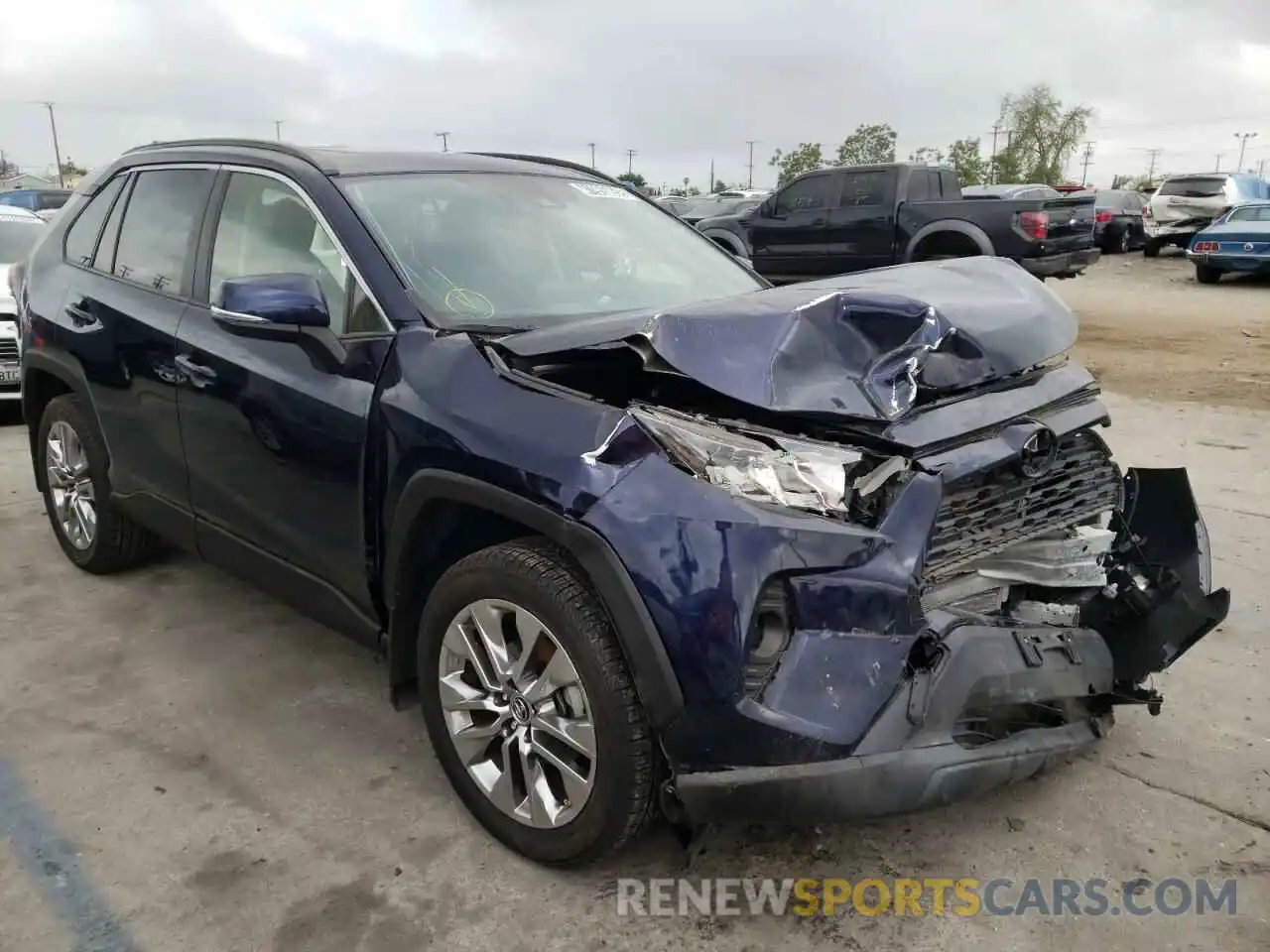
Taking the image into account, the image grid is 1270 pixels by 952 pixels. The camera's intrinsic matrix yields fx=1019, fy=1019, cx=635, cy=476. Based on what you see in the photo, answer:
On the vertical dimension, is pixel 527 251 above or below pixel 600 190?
below

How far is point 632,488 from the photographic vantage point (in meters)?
2.20

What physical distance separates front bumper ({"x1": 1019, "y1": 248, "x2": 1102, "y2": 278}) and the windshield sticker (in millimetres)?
9947

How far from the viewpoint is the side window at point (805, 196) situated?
48.0 feet

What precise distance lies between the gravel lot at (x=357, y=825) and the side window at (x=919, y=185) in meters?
11.0

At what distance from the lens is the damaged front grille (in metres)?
Result: 2.43

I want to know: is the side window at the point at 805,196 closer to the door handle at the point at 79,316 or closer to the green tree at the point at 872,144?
the door handle at the point at 79,316

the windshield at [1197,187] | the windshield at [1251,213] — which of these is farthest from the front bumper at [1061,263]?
the windshield at [1197,187]

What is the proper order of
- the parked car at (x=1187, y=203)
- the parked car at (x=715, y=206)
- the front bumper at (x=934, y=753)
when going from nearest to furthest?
the front bumper at (x=934, y=753) < the parked car at (x=715, y=206) < the parked car at (x=1187, y=203)

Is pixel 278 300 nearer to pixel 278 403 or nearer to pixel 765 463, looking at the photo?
pixel 278 403

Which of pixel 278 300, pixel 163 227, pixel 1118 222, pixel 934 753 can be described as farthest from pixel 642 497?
pixel 1118 222

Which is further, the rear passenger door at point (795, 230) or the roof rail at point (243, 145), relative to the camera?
the rear passenger door at point (795, 230)

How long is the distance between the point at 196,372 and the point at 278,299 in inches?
30.2

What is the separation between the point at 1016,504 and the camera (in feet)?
8.53

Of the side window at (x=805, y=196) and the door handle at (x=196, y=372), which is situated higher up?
the side window at (x=805, y=196)
